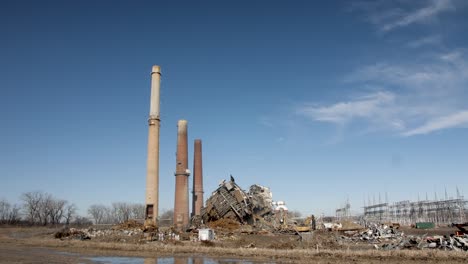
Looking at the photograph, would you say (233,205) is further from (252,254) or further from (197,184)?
(252,254)

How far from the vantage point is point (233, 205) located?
44344mm

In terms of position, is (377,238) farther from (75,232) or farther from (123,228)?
(75,232)

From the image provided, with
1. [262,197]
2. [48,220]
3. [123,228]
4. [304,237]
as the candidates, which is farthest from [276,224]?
[48,220]

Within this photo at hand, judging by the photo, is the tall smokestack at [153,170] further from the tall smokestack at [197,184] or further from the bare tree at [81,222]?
the bare tree at [81,222]

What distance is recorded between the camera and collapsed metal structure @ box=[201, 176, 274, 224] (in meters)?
44.2

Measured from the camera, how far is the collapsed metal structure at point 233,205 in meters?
44.2

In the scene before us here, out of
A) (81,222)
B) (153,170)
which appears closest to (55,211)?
(81,222)

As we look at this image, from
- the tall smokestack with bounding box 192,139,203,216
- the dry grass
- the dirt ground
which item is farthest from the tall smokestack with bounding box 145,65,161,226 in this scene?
the dry grass

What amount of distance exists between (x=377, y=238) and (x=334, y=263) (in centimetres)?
1975

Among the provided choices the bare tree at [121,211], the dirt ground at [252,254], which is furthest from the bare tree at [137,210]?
the dirt ground at [252,254]

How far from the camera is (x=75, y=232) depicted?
3862cm

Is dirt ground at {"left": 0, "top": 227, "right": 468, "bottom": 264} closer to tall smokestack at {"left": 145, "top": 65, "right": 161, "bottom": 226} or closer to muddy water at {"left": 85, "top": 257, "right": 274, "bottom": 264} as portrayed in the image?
muddy water at {"left": 85, "top": 257, "right": 274, "bottom": 264}

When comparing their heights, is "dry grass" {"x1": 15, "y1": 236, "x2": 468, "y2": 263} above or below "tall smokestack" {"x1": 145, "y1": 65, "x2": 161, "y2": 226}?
below

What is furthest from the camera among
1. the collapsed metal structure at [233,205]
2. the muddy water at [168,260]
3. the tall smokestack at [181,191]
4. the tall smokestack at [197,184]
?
the tall smokestack at [197,184]
